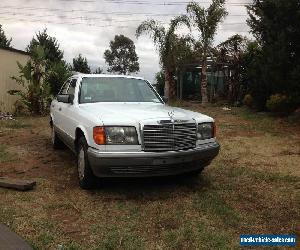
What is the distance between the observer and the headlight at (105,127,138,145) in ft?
17.5

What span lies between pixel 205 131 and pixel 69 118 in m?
2.44

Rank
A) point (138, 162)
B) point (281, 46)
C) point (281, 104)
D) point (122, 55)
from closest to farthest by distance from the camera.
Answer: point (138, 162), point (281, 46), point (281, 104), point (122, 55)

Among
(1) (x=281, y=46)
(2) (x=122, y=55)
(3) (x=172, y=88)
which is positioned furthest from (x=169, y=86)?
(2) (x=122, y=55)

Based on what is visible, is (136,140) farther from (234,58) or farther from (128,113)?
(234,58)

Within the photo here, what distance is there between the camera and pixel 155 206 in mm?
5320

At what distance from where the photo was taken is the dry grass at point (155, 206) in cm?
434

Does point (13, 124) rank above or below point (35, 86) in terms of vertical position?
below

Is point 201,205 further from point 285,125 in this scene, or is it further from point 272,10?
point 272,10

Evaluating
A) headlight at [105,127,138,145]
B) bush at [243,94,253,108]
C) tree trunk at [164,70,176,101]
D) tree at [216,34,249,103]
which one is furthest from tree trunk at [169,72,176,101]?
headlight at [105,127,138,145]

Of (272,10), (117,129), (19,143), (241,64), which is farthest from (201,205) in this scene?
(241,64)

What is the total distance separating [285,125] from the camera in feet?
44.7

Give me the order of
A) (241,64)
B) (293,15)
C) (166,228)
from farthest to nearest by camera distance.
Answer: (241,64) → (293,15) → (166,228)

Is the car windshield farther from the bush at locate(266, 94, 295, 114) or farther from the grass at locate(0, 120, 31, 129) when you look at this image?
the bush at locate(266, 94, 295, 114)

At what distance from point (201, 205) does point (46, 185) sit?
251 centimetres
